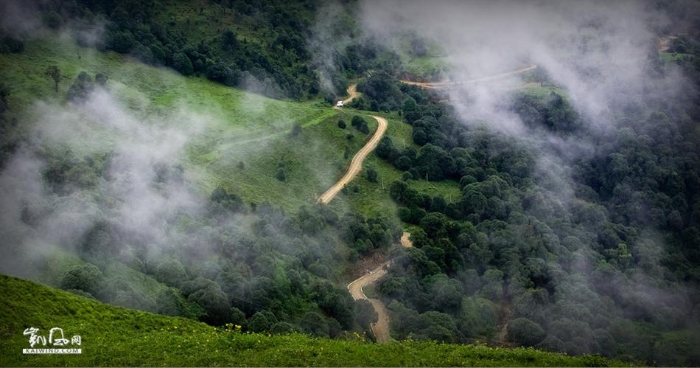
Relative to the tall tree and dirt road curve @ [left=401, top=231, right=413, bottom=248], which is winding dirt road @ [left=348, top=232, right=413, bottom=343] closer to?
dirt road curve @ [left=401, top=231, right=413, bottom=248]

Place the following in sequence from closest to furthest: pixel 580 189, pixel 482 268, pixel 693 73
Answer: pixel 482 268 → pixel 580 189 → pixel 693 73

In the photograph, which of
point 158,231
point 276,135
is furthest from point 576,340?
point 276,135

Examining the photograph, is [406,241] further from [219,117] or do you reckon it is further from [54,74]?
[54,74]

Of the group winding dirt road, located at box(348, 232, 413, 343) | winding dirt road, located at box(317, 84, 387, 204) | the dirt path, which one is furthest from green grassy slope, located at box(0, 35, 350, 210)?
the dirt path

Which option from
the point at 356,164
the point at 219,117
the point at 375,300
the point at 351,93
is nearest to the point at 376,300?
the point at 375,300

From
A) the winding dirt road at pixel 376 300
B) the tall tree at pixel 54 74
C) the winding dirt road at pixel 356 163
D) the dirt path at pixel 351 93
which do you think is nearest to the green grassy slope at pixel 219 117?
the tall tree at pixel 54 74

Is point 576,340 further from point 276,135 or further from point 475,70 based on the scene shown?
point 475,70

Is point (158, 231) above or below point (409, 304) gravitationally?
above
